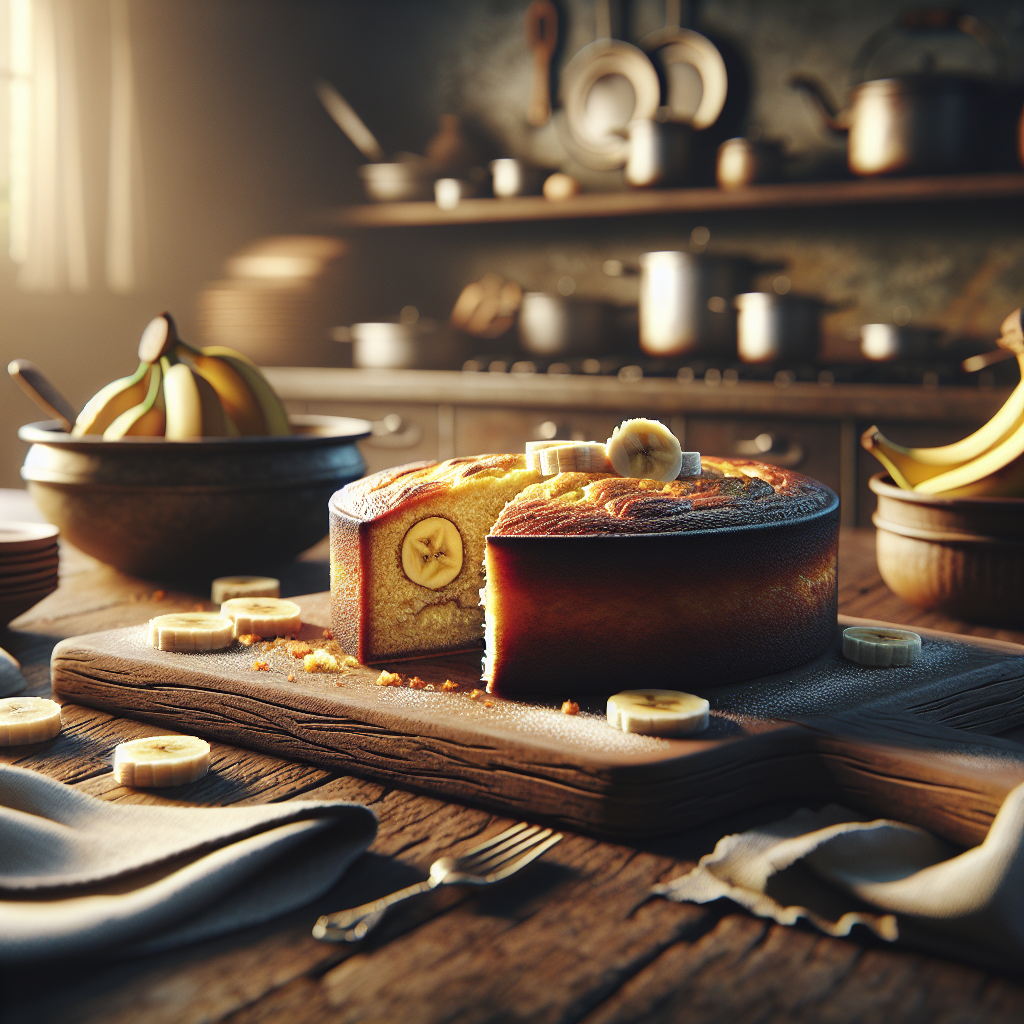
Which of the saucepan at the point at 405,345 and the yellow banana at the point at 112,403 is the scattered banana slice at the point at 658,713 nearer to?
the yellow banana at the point at 112,403

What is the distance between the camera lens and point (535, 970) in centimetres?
57

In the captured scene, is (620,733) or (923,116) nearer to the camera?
(620,733)

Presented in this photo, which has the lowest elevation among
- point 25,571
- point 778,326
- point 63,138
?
A: point 25,571

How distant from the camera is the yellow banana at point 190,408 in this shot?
1481 millimetres

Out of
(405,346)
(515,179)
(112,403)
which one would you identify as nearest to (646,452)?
(112,403)

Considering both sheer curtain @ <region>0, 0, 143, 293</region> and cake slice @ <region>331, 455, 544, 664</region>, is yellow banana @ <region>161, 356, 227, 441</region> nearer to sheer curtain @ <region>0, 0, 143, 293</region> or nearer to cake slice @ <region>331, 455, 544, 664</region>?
cake slice @ <region>331, 455, 544, 664</region>

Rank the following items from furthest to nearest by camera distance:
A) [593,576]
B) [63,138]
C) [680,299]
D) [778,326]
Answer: [63,138]
[680,299]
[778,326]
[593,576]

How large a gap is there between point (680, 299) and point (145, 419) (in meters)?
2.30

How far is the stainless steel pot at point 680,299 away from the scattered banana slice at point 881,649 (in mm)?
2500

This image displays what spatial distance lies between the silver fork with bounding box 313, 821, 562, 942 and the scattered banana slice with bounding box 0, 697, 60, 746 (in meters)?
0.41

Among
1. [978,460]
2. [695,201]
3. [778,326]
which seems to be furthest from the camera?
[695,201]

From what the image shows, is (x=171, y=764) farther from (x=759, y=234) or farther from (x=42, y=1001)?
(x=759, y=234)

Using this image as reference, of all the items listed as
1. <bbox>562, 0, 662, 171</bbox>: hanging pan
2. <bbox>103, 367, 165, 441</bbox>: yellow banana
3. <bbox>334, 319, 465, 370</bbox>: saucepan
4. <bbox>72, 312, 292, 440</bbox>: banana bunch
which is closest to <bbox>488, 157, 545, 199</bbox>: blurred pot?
<bbox>562, 0, 662, 171</bbox>: hanging pan

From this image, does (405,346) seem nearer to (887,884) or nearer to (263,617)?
(263,617)
